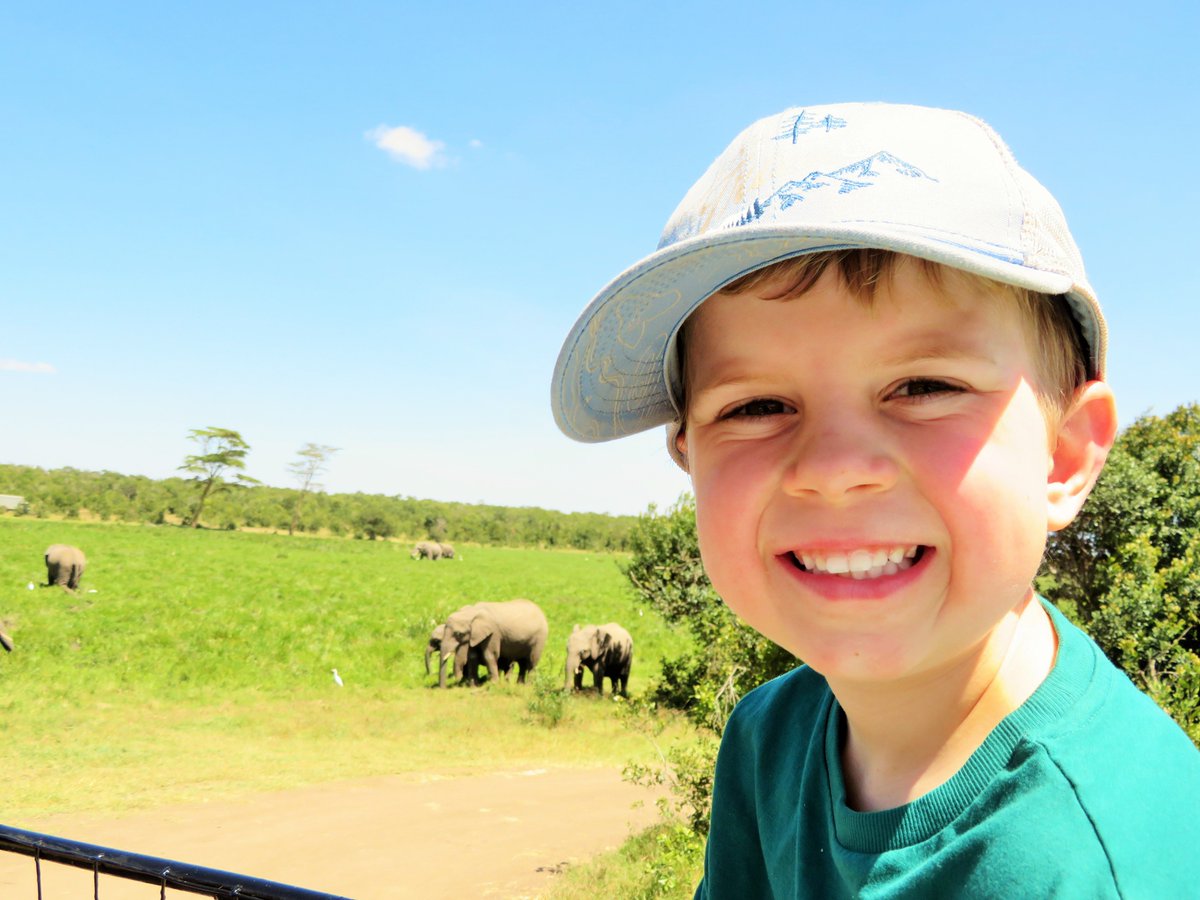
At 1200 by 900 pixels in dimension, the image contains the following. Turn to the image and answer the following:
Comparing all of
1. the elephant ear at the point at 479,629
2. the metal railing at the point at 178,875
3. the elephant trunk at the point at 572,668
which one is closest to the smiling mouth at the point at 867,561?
the metal railing at the point at 178,875

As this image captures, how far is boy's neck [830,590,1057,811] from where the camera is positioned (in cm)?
113

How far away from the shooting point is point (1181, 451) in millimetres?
13102

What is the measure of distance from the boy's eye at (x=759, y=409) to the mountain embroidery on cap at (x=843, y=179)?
0.23 meters

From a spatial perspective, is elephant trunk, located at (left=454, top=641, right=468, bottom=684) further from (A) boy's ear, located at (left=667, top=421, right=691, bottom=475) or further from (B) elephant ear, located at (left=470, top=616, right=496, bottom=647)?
(A) boy's ear, located at (left=667, top=421, right=691, bottom=475)

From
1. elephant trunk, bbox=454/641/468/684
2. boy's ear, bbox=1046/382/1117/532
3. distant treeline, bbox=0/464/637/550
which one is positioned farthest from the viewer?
distant treeline, bbox=0/464/637/550

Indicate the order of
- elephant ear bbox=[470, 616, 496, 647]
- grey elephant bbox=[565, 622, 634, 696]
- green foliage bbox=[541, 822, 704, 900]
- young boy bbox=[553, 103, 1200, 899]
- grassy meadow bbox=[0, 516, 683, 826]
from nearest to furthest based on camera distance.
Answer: young boy bbox=[553, 103, 1200, 899], green foliage bbox=[541, 822, 704, 900], grassy meadow bbox=[0, 516, 683, 826], grey elephant bbox=[565, 622, 634, 696], elephant ear bbox=[470, 616, 496, 647]

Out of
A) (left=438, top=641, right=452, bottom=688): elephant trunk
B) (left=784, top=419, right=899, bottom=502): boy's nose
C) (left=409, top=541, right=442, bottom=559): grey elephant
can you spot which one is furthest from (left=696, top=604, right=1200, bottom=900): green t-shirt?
(left=409, top=541, right=442, bottom=559): grey elephant

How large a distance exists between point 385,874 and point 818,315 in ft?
30.7

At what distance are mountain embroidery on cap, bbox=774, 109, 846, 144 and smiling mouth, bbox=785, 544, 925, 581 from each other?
1.66 ft

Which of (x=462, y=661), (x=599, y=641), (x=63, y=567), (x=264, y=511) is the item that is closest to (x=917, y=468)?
(x=599, y=641)

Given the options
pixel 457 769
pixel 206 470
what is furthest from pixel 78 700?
pixel 206 470

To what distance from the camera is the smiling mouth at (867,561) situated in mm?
1085

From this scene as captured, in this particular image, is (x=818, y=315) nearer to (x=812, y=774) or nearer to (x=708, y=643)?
(x=812, y=774)

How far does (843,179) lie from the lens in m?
1.05
